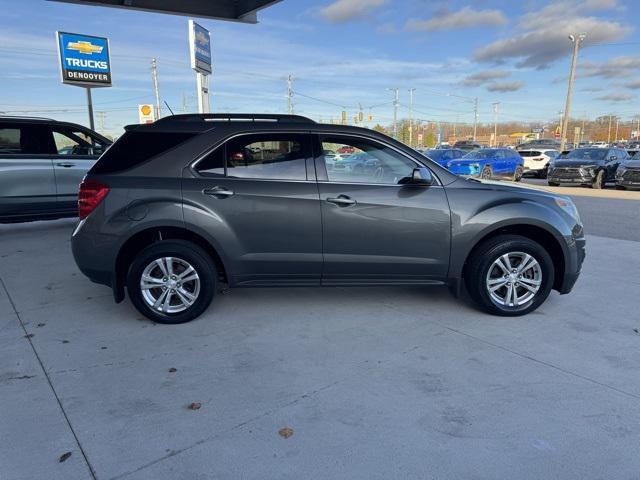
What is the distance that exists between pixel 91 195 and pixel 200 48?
433 inches

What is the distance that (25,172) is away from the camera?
7656 millimetres

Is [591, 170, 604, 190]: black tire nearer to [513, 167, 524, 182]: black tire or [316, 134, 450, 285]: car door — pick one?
[513, 167, 524, 182]: black tire

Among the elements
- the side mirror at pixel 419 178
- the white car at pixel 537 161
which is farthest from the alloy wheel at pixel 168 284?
the white car at pixel 537 161

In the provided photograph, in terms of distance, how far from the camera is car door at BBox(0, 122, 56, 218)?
24.6 feet

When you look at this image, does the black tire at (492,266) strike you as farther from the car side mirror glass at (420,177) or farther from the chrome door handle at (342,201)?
the chrome door handle at (342,201)

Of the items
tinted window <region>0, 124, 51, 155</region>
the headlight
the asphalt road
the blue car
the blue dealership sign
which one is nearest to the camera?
the asphalt road

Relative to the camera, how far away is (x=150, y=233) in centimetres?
418

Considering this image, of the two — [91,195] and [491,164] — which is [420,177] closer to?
[91,195]

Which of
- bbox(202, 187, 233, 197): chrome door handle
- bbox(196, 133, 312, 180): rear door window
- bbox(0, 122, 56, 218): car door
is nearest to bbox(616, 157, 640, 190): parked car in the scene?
bbox(196, 133, 312, 180): rear door window

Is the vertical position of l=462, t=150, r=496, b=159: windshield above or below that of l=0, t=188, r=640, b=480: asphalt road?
above

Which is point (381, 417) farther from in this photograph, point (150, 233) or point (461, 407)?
point (150, 233)

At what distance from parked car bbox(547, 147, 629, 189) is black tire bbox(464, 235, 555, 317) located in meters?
15.7

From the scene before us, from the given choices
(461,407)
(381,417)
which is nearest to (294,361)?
(381,417)

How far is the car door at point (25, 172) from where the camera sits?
7512 mm
